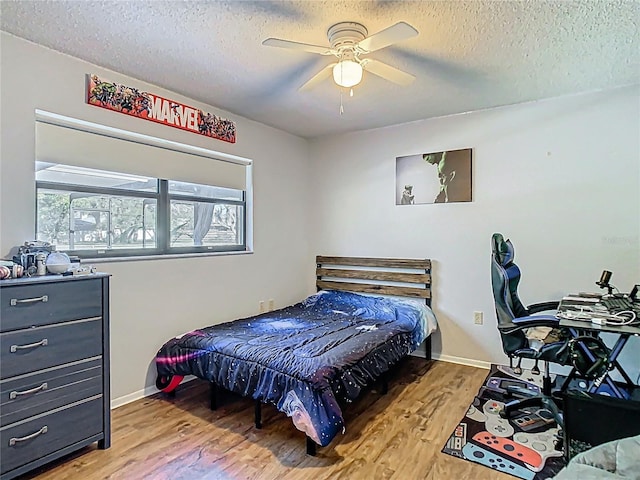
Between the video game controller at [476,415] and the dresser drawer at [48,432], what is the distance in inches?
93.7

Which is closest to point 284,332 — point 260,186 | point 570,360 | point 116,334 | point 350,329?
point 350,329

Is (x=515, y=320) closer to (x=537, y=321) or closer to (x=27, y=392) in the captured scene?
(x=537, y=321)

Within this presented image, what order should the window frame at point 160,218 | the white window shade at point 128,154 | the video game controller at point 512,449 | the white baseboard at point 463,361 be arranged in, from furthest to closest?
the white baseboard at point 463,361 < the window frame at point 160,218 < the white window shade at point 128,154 < the video game controller at point 512,449

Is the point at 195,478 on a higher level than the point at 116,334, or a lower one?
lower

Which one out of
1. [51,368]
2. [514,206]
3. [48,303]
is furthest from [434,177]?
[51,368]

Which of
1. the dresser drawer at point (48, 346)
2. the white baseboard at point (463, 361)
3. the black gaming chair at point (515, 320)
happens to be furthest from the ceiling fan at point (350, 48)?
the white baseboard at point (463, 361)

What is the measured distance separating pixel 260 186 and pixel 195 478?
9.23 ft

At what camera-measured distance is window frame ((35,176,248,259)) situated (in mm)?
2729

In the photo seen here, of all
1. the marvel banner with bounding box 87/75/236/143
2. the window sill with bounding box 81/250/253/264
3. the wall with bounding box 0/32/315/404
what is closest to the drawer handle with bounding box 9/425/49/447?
the wall with bounding box 0/32/315/404

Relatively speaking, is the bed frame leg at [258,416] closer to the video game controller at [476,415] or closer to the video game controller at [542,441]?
the video game controller at [476,415]

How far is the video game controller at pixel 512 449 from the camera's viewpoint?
7.02 ft

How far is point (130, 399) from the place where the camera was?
9.65ft

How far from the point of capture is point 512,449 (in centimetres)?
227

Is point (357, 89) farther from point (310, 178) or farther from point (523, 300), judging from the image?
point (523, 300)
